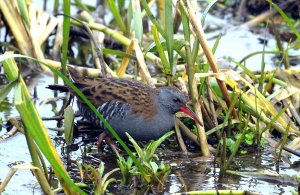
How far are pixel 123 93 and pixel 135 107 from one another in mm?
142

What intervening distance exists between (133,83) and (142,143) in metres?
0.45

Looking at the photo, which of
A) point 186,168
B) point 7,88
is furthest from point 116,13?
point 7,88

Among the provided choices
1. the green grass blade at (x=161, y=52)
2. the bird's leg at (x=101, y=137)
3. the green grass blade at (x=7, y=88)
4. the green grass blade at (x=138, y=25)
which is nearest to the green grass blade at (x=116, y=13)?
the green grass blade at (x=138, y=25)

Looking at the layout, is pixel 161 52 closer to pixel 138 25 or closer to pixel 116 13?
pixel 138 25

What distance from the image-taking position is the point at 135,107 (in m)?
5.33

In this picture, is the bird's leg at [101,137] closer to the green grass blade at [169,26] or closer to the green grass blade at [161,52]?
the green grass blade at [161,52]

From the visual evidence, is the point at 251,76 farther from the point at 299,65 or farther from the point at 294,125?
the point at 299,65

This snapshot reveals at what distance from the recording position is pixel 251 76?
5.94 m

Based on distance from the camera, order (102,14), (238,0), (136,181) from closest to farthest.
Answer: (136,181) → (102,14) → (238,0)

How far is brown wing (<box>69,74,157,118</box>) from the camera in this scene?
17.6 feet

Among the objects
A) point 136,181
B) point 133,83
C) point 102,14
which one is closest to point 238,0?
point 102,14

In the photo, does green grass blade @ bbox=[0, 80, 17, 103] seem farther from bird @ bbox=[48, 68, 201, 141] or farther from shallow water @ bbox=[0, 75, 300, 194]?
bird @ bbox=[48, 68, 201, 141]

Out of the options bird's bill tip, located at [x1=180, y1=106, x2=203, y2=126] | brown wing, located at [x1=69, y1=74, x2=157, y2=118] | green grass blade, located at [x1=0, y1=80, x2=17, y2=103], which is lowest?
bird's bill tip, located at [x1=180, y1=106, x2=203, y2=126]

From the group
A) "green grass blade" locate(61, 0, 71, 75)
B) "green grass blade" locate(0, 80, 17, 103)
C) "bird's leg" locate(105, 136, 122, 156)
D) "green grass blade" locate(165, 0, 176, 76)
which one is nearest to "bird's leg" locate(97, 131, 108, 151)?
"bird's leg" locate(105, 136, 122, 156)
